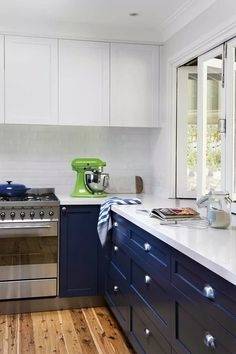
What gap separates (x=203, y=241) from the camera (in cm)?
194

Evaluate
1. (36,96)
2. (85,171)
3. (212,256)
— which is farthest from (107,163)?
(212,256)

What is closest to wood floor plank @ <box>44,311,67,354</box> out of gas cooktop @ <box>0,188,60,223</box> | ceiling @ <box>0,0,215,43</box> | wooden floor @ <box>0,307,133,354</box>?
wooden floor @ <box>0,307,133,354</box>

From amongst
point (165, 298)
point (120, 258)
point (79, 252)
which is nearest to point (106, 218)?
point (120, 258)

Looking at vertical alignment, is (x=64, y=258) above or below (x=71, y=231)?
below

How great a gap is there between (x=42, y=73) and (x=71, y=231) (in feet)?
4.55

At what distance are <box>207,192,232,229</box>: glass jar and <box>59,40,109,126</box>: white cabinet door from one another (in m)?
1.82

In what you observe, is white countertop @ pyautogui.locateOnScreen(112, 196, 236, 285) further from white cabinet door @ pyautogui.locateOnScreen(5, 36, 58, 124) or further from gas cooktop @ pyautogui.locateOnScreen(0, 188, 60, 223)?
white cabinet door @ pyautogui.locateOnScreen(5, 36, 58, 124)

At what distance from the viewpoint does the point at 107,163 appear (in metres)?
4.34

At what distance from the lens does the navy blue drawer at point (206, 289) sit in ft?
4.87

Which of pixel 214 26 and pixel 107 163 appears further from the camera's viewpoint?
pixel 107 163

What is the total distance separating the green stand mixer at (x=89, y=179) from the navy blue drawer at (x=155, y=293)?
127 centimetres

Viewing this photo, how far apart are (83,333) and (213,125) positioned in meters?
1.77

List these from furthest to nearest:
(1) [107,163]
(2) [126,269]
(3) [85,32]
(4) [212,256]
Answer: (1) [107,163] → (3) [85,32] → (2) [126,269] → (4) [212,256]

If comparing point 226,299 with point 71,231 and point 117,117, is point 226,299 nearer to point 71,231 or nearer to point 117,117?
point 71,231
